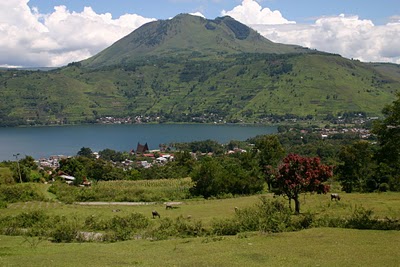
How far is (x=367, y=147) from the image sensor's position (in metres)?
50.4

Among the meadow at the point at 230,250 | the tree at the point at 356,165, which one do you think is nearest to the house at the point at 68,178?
the tree at the point at 356,165

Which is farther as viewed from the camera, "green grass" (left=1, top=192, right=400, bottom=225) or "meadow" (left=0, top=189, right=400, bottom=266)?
"green grass" (left=1, top=192, right=400, bottom=225)

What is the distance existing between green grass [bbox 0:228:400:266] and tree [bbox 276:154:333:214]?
4.95 meters

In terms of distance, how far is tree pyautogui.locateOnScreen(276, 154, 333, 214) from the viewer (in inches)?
999

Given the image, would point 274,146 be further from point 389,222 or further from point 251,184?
point 389,222

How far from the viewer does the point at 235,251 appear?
17266mm

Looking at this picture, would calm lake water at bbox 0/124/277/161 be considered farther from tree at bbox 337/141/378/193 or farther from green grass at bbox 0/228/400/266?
green grass at bbox 0/228/400/266

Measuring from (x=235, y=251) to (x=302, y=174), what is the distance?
9.98 meters

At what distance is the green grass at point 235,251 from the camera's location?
50.2 feet

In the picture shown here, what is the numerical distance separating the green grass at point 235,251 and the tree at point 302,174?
4.95 metres

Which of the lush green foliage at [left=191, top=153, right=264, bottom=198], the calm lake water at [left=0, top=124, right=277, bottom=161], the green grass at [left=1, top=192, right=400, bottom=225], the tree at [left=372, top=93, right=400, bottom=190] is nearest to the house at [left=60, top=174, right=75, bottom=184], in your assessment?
the green grass at [left=1, top=192, right=400, bottom=225]

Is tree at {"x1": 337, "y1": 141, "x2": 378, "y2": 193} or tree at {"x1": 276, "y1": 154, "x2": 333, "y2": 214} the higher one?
tree at {"x1": 276, "y1": 154, "x2": 333, "y2": 214}

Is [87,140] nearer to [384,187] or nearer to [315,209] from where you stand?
[384,187]

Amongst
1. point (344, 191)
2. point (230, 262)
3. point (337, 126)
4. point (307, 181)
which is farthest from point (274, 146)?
point (337, 126)
